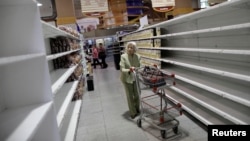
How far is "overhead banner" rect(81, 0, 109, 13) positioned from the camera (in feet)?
26.0

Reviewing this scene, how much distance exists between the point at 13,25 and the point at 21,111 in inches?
26.9

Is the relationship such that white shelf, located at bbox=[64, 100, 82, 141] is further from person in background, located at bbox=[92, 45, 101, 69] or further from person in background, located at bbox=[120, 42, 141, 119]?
person in background, located at bbox=[92, 45, 101, 69]

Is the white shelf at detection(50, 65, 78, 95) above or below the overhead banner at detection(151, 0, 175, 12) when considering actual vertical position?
below

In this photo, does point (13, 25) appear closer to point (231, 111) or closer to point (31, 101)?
point (31, 101)

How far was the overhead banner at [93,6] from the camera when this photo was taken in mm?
7922

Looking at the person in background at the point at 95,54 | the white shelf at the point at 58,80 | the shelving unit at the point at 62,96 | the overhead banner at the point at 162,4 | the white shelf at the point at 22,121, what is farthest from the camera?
the person in background at the point at 95,54

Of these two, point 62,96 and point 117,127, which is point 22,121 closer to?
point 62,96

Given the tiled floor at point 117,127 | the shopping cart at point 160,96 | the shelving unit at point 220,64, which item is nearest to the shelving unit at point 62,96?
the tiled floor at point 117,127

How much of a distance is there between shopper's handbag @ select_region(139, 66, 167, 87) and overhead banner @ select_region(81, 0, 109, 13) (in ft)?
14.9

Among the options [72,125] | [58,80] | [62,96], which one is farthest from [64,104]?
[72,125]

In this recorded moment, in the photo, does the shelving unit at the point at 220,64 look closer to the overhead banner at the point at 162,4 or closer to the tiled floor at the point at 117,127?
the tiled floor at the point at 117,127

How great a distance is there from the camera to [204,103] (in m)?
3.72

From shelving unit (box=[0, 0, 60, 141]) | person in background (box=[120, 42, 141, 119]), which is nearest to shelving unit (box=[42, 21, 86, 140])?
shelving unit (box=[0, 0, 60, 141])

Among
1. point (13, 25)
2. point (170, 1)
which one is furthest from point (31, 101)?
point (170, 1)
